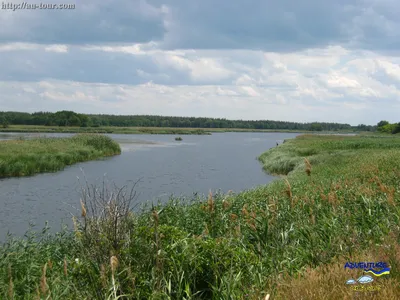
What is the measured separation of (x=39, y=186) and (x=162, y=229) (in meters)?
21.2

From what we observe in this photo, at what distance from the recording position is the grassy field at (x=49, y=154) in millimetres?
32188

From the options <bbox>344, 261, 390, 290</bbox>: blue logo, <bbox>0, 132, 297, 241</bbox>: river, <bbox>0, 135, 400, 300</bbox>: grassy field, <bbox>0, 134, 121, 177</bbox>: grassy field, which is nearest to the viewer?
<bbox>344, 261, 390, 290</bbox>: blue logo

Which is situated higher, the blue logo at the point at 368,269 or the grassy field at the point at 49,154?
the blue logo at the point at 368,269

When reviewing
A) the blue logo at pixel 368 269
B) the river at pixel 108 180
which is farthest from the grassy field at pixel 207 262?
the river at pixel 108 180

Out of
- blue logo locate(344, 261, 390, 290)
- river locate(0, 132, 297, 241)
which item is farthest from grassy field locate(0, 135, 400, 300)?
river locate(0, 132, 297, 241)

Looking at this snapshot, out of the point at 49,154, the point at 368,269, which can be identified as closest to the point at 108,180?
the point at 368,269

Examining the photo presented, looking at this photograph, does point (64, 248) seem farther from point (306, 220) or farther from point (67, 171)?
point (67, 171)

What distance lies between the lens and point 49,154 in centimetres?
3838

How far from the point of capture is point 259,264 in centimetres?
678

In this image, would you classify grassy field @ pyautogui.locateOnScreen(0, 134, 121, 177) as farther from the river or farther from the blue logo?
the blue logo

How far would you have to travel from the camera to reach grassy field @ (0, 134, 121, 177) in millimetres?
A: 32188

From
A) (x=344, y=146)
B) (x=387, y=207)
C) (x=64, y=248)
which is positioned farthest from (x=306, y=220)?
(x=344, y=146)

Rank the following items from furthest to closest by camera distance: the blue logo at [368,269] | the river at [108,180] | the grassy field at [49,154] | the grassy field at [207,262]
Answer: the grassy field at [49,154] < the river at [108,180] < the grassy field at [207,262] < the blue logo at [368,269]

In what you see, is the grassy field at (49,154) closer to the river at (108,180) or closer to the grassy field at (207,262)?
the river at (108,180)
